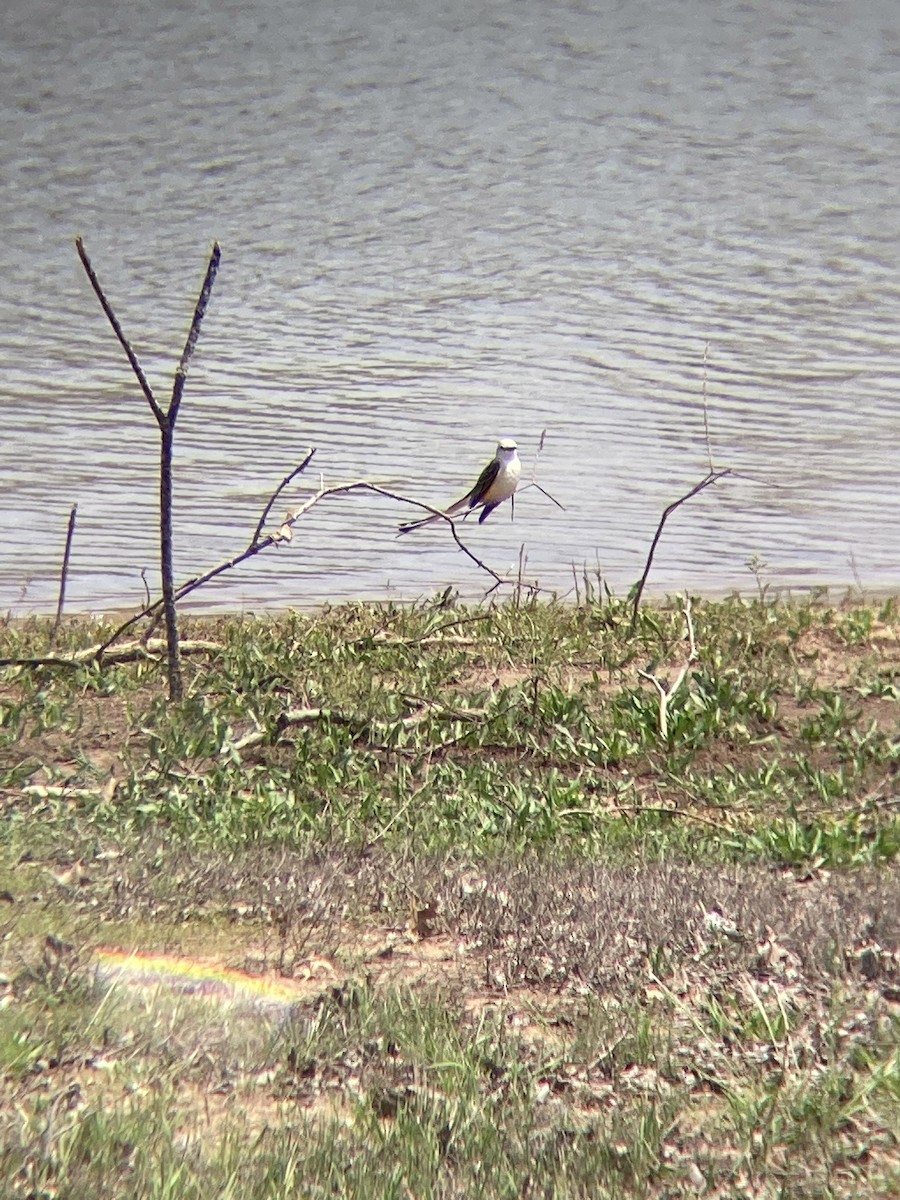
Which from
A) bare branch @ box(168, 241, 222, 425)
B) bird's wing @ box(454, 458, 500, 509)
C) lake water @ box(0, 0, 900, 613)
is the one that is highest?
bare branch @ box(168, 241, 222, 425)

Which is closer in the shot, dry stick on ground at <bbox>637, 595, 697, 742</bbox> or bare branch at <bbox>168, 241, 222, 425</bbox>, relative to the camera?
dry stick on ground at <bbox>637, 595, 697, 742</bbox>

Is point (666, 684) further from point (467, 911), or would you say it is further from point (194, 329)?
point (467, 911)

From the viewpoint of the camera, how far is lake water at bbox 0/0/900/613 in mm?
11664

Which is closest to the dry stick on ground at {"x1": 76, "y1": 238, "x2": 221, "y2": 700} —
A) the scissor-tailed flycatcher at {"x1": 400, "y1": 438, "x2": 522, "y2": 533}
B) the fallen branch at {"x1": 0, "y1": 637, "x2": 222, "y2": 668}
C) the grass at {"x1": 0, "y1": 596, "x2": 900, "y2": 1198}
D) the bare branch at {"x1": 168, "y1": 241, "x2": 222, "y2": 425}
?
the bare branch at {"x1": 168, "y1": 241, "x2": 222, "y2": 425}

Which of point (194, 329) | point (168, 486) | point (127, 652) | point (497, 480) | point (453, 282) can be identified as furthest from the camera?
point (453, 282)

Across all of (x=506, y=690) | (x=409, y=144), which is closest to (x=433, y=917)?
(x=506, y=690)

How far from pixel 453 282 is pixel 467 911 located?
585 inches

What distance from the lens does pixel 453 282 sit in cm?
1927

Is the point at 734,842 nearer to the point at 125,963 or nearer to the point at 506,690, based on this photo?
the point at 506,690

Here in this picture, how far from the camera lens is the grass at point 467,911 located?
368cm

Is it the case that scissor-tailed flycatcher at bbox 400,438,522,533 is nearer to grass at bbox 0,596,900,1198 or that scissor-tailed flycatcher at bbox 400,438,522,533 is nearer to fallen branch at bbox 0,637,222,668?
grass at bbox 0,596,900,1198

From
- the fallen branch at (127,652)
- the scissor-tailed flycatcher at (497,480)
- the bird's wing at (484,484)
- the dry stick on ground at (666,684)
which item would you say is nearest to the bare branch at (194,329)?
the fallen branch at (127,652)

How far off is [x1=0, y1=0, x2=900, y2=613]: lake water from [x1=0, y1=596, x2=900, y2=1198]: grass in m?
2.58

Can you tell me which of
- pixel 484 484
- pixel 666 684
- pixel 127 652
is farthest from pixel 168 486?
pixel 666 684
